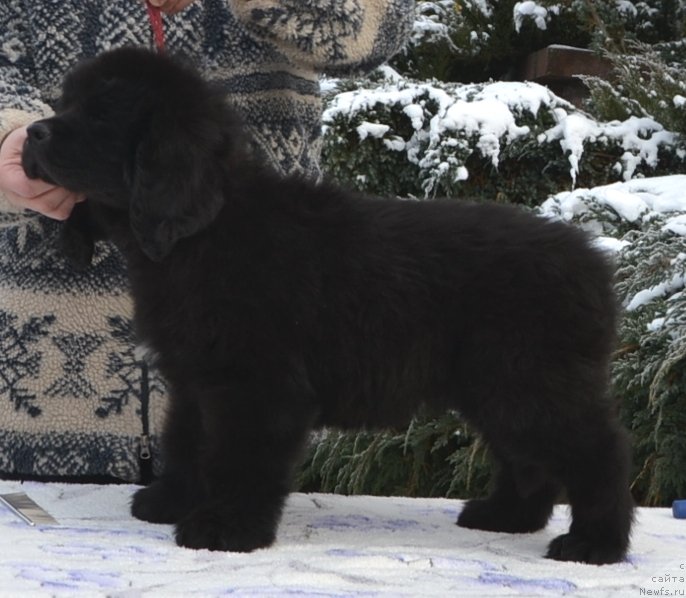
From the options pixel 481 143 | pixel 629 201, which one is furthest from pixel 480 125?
pixel 629 201

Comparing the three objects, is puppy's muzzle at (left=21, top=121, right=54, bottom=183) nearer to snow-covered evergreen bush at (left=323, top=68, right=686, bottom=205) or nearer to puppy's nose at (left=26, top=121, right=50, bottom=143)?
puppy's nose at (left=26, top=121, right=50, bottom=143)

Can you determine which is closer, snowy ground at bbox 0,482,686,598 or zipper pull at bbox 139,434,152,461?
snowy ground at bbox 0,482,686,598

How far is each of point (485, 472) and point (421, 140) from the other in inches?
84.4

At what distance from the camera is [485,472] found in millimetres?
4035

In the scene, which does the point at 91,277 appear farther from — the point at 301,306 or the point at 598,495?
the point at 598,495

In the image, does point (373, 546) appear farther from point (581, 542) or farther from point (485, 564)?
point (581, 542)

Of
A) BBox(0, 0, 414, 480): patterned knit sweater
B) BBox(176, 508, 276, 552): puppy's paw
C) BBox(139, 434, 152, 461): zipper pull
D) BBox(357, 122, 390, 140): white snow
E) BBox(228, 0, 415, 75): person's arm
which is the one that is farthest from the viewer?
BBox(357, 122, 390, 140): white snow

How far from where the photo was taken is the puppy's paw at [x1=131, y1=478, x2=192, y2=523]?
2521 millimetres

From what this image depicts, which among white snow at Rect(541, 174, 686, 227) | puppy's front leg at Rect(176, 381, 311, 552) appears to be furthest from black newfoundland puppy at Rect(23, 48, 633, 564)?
white snow at Rect(541, 174, 686, 227)

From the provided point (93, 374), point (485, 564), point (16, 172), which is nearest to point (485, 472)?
point (93, 374)

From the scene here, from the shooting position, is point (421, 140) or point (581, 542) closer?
point (581, 542)

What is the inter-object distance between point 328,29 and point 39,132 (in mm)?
717

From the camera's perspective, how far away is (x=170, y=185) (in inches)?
86.4

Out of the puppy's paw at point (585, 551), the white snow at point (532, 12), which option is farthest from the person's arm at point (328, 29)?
the white snow at point (532, 12)
